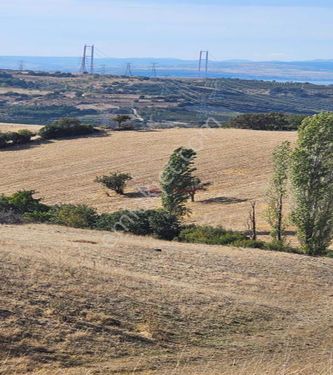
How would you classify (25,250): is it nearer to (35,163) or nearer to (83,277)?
(83,277)

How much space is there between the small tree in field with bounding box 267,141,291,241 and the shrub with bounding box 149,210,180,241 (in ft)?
16.6

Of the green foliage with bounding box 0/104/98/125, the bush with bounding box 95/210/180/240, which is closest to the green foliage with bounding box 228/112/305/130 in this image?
the green foliage with bounding box 0/104/98/125

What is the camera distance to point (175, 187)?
134 feet

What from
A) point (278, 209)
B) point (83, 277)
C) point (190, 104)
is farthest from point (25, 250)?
point (190, 104)

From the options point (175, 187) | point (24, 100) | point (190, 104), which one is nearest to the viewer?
point (175, 187)

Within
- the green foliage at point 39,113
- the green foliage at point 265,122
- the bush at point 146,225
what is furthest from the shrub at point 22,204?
the green foliage at point 39,113

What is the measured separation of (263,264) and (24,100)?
122053mm

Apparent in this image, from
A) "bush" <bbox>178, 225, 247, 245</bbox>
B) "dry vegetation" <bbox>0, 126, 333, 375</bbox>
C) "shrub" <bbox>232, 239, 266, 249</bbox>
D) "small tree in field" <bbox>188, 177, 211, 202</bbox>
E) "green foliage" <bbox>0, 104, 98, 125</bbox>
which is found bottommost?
"green foliage" <bbox>0, 104, 98, 125</bbox>

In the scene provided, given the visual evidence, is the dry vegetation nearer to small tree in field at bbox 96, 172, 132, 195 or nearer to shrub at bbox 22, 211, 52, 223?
shrub at bbox 22, 211, 52, 223

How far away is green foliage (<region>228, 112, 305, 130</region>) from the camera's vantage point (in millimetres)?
81750

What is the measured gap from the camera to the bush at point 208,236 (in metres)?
29.8

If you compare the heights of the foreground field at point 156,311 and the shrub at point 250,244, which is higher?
the foreground field at point 156,311

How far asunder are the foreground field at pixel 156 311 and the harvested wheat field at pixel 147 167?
1610cm

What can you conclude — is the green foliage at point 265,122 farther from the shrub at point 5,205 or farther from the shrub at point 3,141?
the shrub at point 5,205
